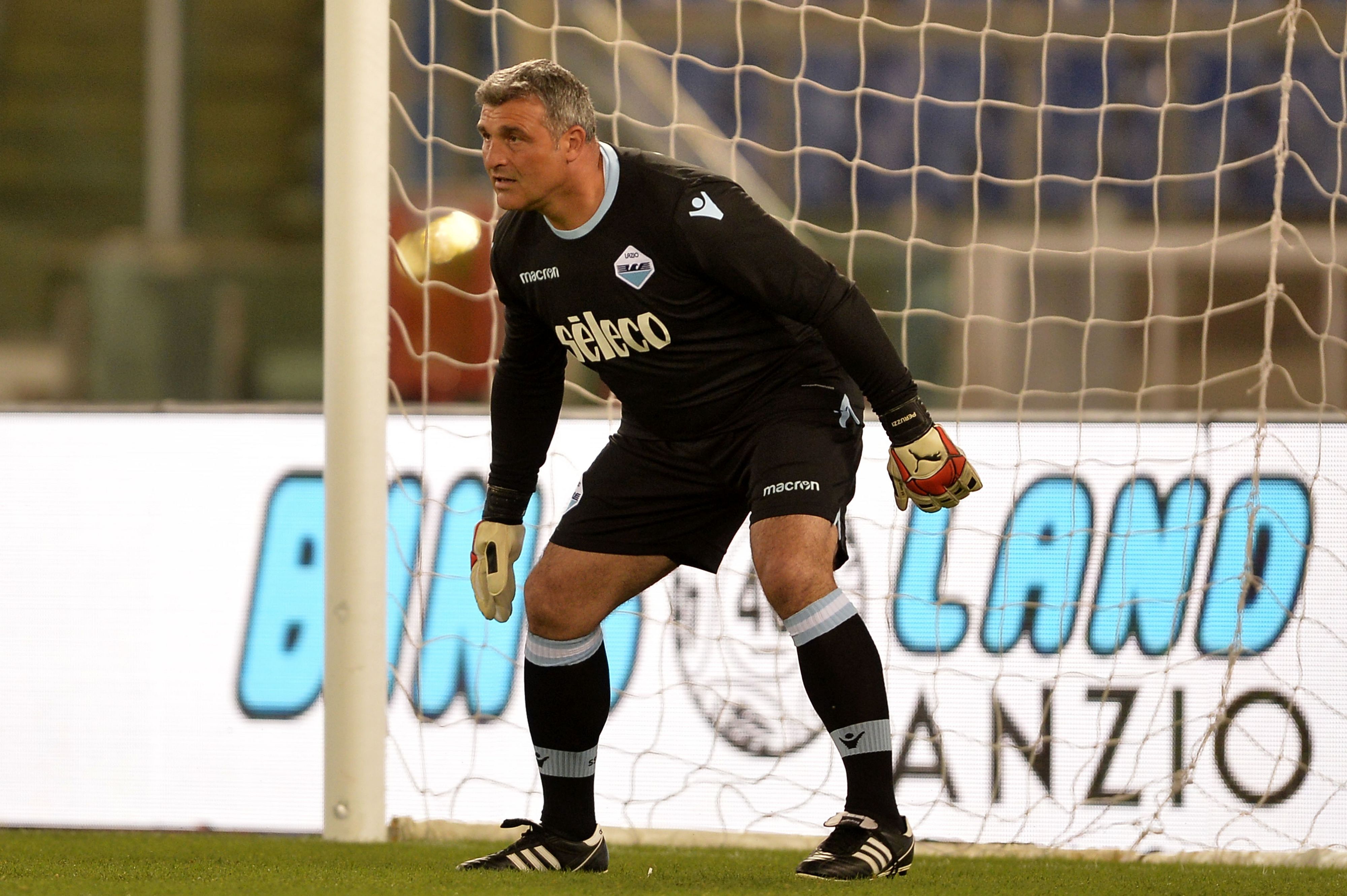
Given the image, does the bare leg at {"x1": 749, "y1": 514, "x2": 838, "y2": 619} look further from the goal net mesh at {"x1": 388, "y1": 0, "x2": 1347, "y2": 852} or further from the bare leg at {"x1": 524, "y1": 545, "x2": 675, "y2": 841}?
the goal net mesh at {"x1": 388, "y1": 0, "x2": 1347, "y2": 852}

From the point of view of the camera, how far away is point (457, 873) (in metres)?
2.45

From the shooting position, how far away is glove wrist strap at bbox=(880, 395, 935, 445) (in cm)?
237

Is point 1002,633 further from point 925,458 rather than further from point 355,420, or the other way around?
point 355,420

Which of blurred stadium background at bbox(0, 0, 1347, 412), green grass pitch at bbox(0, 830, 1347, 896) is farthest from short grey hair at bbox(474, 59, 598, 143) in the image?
blurred stadium background at bbox(0, 0, 1347, 412)

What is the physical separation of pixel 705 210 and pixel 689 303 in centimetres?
16

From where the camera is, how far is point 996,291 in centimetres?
657

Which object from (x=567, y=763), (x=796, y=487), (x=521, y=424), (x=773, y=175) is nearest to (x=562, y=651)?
(x=567, y=763)

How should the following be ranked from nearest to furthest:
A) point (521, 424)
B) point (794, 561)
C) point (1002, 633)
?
point (794, 561) → point (521, 424) → point (1002, 633)

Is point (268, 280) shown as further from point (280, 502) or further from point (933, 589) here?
point (933, 589)

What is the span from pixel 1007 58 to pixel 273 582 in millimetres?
6316

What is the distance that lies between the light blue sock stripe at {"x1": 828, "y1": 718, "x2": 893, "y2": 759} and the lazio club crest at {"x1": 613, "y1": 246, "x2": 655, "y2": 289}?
2.50 ft

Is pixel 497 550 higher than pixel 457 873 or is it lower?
higher

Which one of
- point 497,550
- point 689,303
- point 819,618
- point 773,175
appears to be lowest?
point 819,618

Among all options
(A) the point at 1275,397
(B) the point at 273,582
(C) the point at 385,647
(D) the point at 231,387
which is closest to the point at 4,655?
(B) the point at 273,582
